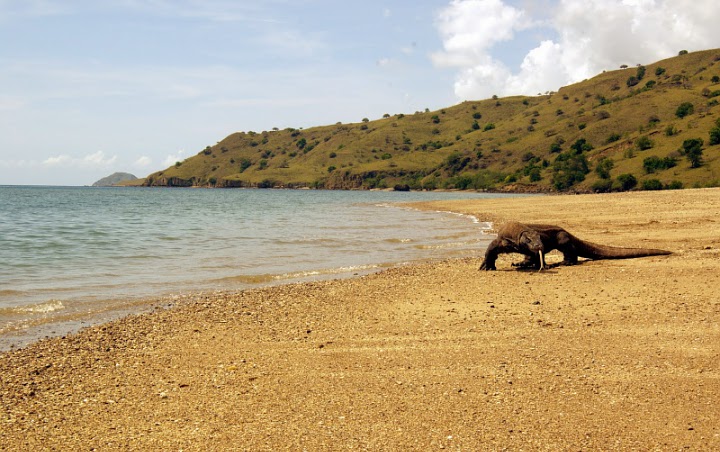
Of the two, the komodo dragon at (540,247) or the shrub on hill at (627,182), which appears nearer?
the komodo dragon at (540,247)

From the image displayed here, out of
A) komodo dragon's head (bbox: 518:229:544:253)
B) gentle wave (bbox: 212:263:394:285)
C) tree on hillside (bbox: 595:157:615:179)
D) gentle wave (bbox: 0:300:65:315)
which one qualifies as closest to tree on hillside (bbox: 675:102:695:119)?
tree on hillside (bbox: 595:157:615:179)

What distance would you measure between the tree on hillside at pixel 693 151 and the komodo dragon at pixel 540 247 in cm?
7433

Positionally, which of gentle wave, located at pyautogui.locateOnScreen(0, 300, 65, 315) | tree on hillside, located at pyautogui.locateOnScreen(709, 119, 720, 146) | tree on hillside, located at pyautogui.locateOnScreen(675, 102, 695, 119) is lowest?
gentle wave, located at pyautogui.locateOnScreen(0, 300, 65, 315)

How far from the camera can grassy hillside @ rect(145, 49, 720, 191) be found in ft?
288

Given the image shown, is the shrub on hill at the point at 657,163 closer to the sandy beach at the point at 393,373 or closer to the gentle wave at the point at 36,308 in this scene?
the sandy beach at the point at 393,373

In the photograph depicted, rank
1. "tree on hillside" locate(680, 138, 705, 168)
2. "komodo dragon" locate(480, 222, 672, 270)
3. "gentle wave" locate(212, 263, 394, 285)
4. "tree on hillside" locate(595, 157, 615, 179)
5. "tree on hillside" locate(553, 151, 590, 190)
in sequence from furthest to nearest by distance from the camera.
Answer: "tree on hillside" locate(553, 151, 590, 190)
"tree on hillside" locate(595, 157, 615, 179)
"tree on hillside" locate(680, 138, 705, 168)
"gentle wave" locate(212, 263, 394, 285)
"komodo dragon" locate(480, 222, 672, 270)

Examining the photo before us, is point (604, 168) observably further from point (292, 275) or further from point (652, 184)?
point (292, 275)

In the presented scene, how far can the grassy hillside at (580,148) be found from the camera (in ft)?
288

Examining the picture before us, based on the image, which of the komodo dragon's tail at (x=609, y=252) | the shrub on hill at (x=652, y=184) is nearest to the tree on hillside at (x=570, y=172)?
the shrub on hill at (x=652, y=184)

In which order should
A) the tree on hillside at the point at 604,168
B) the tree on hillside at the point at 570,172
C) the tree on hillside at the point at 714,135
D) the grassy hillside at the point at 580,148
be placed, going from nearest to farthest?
the tree on hillside at the point at 714,135, the grassy hillside at the point at 580,148, the tree on hillside at the point at 604,168, the tree on hillside at the point at 570,172

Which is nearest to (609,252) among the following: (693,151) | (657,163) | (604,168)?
(693,151)

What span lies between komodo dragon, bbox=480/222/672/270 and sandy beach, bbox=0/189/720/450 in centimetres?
253

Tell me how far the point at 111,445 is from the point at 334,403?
2.12 m

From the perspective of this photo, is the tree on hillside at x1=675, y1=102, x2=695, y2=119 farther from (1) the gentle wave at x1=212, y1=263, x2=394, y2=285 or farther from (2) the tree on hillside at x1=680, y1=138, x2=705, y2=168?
(1) the gentle wave at x1=212, y1=263, x2=394, y2=285
